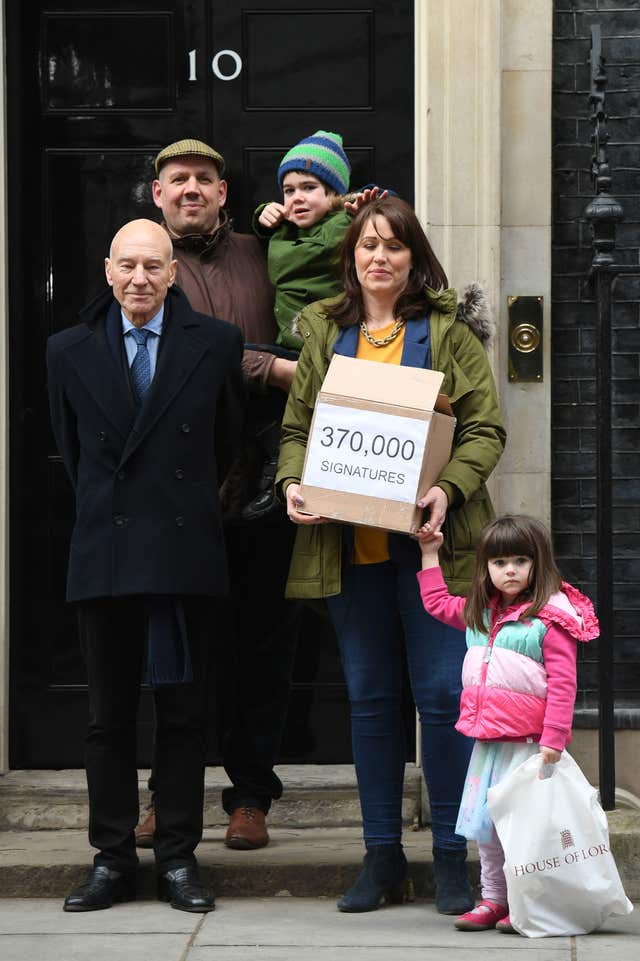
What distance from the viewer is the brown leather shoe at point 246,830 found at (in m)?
5.54

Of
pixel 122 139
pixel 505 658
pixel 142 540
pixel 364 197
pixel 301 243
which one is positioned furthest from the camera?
pixel 122 139

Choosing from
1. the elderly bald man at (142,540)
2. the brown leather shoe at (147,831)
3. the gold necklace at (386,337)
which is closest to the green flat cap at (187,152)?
the elderly bald man at (142,540)

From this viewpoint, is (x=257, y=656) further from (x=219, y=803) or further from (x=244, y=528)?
(x=219, y=803)

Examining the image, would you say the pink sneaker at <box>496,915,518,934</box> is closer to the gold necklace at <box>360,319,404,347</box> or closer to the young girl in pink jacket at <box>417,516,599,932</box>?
the young girl in pink jacket at <box>417,516,599,932</box>

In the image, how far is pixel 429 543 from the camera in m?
4.78

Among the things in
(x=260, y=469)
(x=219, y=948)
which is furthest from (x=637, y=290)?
(x=219, y=948)

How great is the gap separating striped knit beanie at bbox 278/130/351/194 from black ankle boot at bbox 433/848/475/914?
213 cm

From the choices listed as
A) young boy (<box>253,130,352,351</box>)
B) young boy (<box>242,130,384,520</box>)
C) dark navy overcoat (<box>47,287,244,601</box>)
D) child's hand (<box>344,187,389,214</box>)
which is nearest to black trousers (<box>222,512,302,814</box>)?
young boy (<box>242,130,384,520</box>)

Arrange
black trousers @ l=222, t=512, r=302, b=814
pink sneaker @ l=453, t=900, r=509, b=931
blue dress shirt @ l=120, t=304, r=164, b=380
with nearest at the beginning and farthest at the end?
pink sneaker @ l=453, t=900, r=509, b=931
blue dress shirt @ l=120, t=304, r=164, b=380
black trousers @ l=222, t=512, r=302, b=814

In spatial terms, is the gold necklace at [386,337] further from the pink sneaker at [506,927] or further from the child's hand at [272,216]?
the pink sneaker at [506,927]

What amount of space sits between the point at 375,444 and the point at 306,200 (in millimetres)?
995

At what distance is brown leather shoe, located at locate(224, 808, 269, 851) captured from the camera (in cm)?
554

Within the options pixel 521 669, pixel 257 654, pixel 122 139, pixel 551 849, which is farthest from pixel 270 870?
pixel 122 139

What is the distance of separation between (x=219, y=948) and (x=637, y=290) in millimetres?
2912
